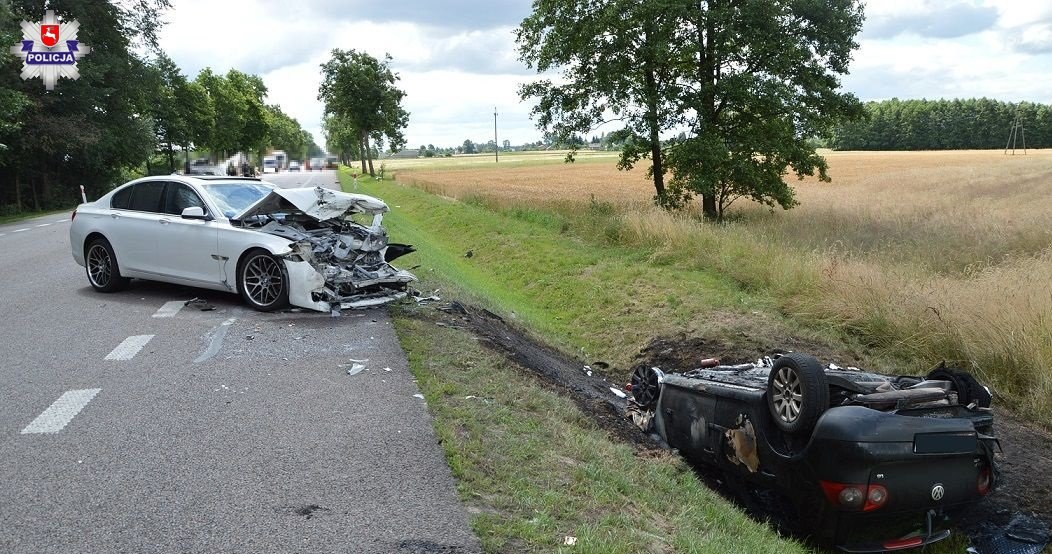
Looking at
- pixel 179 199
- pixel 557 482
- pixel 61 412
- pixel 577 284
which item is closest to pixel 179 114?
pixel 577 284

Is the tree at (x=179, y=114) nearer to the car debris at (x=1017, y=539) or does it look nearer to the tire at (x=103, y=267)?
the tire at (x=103, y=267)

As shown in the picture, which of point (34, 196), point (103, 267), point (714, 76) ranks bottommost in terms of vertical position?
point (103, 267)

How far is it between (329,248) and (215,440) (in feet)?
14.9

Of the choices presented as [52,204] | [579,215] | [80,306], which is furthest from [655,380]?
[52,204]

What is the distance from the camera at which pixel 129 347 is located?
7.41m

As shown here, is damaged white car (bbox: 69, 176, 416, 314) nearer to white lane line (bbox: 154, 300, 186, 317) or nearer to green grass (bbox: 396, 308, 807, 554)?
white lane line (bbox: 154, 300, 186, 317)

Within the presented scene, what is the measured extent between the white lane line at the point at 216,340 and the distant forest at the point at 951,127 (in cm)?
11380

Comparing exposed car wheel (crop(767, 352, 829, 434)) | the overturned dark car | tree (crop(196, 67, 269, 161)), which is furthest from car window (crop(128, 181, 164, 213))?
tree (crop(196, 67, 269, 161))

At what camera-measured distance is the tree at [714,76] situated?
21.2 meters

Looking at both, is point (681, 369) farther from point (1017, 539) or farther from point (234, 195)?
point (234, 195)

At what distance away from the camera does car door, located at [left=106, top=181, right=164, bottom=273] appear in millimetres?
9680

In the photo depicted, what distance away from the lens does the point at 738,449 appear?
568cm

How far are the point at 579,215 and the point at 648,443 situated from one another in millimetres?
16852

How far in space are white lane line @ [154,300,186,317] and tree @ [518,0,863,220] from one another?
15.0 metres
